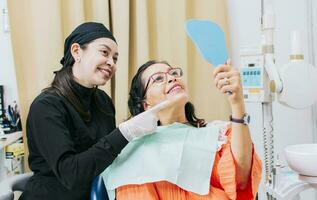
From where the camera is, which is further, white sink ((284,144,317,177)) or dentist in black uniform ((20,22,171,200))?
→ white sink ((284,144,317,177))

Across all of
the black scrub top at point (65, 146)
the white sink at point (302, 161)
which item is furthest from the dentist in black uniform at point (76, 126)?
the white sink at point (302, 161)

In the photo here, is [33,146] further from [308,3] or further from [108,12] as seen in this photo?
[308,3]

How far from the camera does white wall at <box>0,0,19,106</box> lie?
187 cm

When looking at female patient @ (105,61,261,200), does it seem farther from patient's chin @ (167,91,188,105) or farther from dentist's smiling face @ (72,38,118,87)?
dentist's smiling face @ (72,38,118,87)

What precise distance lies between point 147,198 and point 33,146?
0.50m

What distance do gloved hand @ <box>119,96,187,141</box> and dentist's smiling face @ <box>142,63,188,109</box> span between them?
0.16ft

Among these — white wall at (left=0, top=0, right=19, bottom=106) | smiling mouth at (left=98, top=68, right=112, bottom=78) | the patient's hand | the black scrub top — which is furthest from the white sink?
white wall at (left=0, top=0, right=19, bottom=106)

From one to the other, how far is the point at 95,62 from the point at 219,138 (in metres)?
0.56

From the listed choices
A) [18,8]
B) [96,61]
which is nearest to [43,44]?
[18,8]

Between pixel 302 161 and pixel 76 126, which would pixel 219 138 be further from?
pixel 76 126

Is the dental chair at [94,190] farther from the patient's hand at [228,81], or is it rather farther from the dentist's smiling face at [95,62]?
the patient's hand at [228,81]

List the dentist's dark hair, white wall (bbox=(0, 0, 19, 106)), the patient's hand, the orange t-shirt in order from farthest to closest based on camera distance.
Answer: white wall (bbox=(0, 0, 19, 106)) < the dentist's dark hair < the orange t-shirt < the patient's hand

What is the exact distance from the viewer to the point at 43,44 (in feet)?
5.69

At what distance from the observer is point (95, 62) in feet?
4.42
